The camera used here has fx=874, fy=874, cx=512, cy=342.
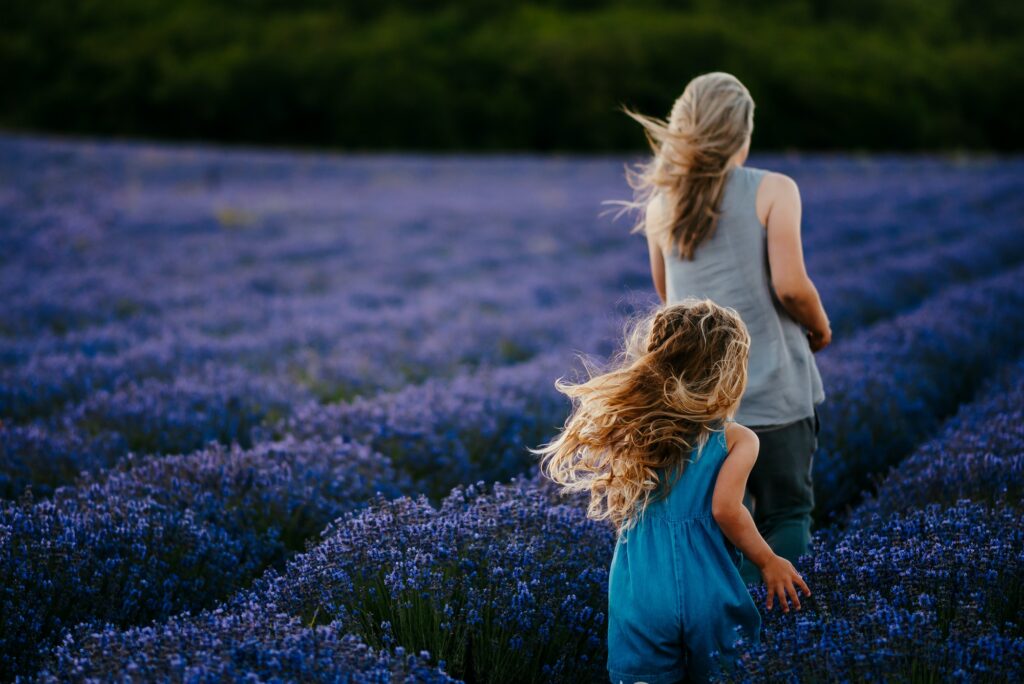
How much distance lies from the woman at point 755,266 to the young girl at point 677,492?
0.42m

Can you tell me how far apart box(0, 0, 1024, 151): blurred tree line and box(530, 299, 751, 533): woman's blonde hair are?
28.8 metres

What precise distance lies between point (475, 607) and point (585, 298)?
16.7 ft

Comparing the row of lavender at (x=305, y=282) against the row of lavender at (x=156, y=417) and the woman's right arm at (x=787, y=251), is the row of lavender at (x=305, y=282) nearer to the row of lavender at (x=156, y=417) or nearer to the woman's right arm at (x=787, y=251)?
the row of lavender at (x=156, y=417)

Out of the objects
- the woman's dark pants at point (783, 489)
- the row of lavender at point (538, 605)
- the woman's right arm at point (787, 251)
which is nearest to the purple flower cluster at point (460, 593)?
the row of lavender at point (538, 605)

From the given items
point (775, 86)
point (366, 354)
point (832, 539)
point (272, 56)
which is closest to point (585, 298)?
point (366, 354)

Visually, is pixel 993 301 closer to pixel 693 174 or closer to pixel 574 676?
pixel 693 174

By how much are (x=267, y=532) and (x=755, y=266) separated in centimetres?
172

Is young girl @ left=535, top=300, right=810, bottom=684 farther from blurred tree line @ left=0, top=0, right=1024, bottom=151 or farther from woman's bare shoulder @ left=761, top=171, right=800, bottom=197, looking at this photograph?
blurred tree line @ left=0, top=0, right=1024, bottom=151

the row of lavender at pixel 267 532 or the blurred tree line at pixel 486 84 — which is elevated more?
the blurred tree line at pixel 486 84

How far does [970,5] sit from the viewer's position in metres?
36.0

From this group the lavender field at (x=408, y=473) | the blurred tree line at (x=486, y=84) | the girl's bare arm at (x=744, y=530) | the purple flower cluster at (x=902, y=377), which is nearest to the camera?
the lavender field at (x=408, y=473)

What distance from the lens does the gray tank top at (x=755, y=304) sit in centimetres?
254

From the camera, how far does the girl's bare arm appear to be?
2006 mm

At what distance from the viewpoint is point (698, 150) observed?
2.50 m
